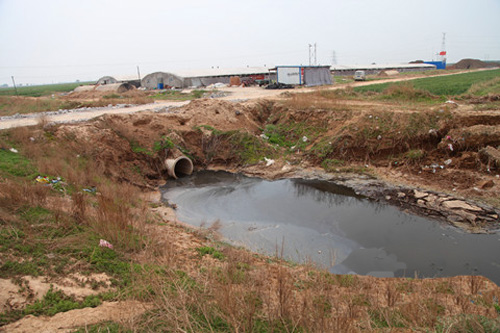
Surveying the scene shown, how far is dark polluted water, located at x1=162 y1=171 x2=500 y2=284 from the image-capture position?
7.96 m

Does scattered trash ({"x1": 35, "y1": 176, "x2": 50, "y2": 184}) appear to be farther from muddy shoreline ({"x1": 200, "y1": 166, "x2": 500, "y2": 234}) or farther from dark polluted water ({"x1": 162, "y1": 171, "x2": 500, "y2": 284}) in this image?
muddy shoreline ({"x1": 200, "y1": 166, "x2": 500, "y2": 234})

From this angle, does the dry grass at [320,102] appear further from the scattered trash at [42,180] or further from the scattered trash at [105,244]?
the scattered trash at [105,244]

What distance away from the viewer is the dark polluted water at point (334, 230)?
7957mm

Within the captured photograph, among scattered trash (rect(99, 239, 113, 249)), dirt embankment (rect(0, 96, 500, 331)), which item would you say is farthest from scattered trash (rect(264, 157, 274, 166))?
scattered trash (rect(99, 239, 113, 249))

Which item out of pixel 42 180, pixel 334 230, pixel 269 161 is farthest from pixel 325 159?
pixel 42 180

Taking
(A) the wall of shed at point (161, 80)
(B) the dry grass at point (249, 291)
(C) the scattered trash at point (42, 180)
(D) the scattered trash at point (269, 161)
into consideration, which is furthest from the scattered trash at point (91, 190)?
(A) the wall of shed at point (161, 80)

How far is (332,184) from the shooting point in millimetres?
13422

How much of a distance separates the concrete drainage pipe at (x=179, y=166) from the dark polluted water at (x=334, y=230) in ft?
3.91

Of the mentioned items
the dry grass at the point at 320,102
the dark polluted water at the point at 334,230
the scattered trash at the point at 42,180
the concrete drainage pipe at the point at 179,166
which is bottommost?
the dark polluted water at the point at 334,230

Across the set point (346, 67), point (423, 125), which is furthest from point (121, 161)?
point (346, 67)

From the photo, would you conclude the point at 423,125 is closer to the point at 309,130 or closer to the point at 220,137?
the point at 309,130

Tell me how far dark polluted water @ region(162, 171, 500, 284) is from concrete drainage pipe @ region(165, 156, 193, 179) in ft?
3.91

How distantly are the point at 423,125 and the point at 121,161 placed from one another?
1332cm

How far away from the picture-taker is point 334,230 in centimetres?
977
